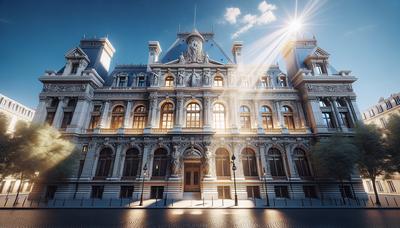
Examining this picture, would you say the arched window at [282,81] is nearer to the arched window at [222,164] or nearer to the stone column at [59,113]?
the arched window at [222,164]

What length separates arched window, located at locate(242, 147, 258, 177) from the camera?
22859 mm

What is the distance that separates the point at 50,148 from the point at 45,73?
573 inches

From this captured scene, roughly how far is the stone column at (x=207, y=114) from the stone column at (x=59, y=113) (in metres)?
20.8

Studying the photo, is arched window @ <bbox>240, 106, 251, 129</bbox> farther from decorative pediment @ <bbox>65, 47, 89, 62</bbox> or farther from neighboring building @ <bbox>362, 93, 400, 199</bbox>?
decorative pediment @ <bbox>65, 47, 89, 62</bbox>

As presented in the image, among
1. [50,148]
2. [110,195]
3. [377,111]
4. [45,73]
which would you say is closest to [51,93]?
[45,73]

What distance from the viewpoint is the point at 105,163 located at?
2336 cm

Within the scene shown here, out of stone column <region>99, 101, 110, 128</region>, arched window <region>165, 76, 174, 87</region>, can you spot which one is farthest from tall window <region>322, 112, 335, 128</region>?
stone column <region>99, 101, 110, 128</region>

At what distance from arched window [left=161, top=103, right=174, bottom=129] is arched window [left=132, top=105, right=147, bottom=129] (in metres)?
2.91

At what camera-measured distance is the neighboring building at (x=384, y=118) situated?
27587 millimetres

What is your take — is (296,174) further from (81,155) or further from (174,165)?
(81,155)

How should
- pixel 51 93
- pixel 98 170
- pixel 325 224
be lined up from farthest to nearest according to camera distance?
pixel 51 93
pixel 98 170
pixel 325 224

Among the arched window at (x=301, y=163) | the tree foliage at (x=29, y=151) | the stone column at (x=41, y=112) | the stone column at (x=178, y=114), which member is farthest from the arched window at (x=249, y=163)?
the stone column at (x=41, y=112)

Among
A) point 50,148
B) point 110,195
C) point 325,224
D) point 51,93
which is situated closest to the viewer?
point 325,224

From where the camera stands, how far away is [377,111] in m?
36.8
